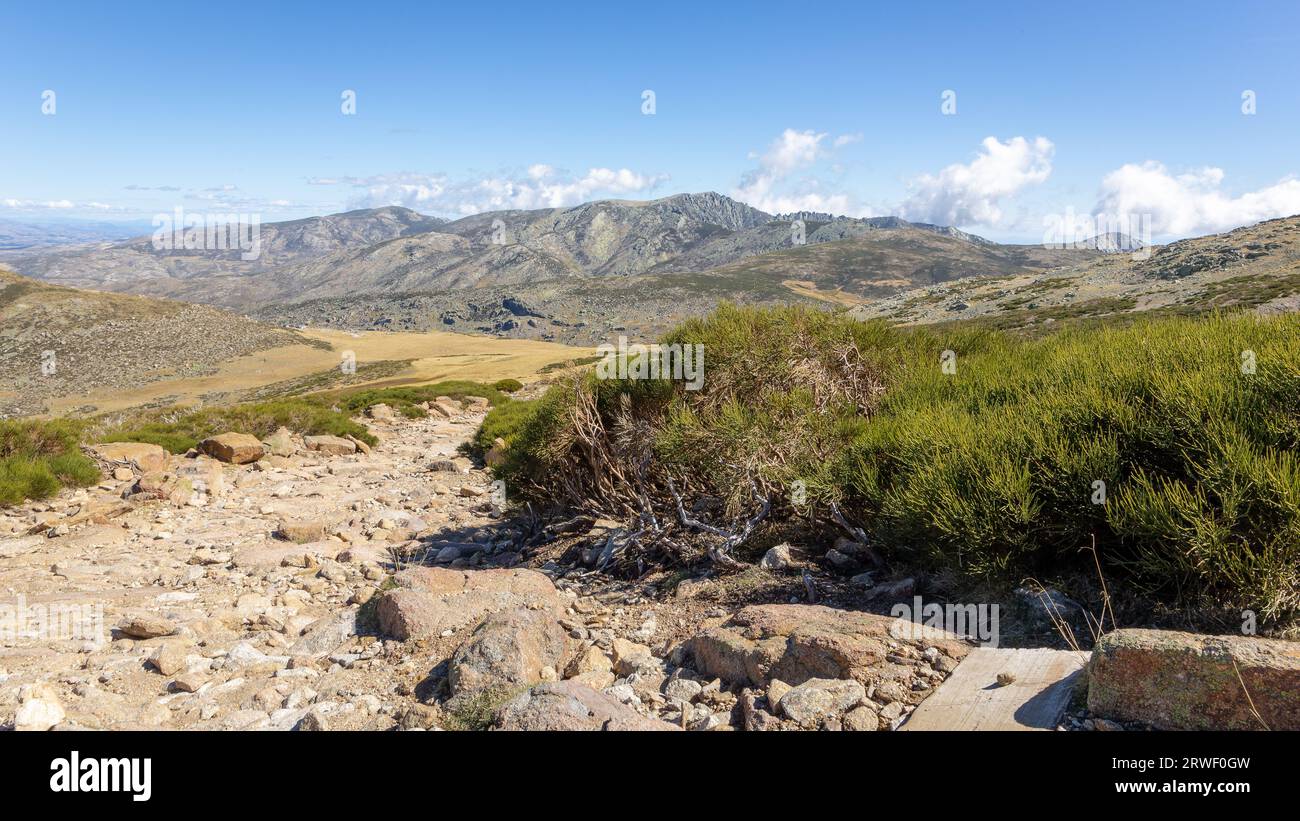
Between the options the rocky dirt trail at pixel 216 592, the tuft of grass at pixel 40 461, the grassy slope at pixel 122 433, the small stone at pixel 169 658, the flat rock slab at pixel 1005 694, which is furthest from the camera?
the grassy slope at pixel 122 433

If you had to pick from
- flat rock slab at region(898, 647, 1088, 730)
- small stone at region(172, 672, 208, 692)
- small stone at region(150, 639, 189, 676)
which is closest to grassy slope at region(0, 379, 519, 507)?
small stone at region(150, 639, 189, 676)

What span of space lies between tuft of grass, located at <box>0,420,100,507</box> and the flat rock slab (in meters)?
12.4

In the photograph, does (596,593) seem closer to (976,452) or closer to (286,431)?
(976,452)

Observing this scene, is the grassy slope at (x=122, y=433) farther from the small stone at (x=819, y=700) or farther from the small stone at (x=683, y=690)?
the small stone at (x=819, y=700)

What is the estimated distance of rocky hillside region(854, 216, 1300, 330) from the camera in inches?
1485

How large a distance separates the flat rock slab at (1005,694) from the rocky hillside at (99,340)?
67284 millimetres

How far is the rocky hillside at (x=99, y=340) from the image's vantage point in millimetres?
58219

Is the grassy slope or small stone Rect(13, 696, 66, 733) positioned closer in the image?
small stone Rect(13, 696, 66, 733)

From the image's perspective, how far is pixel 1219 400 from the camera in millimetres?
4137

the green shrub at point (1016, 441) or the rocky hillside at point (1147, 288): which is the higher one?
the rocky hillside at point (1147, 288)

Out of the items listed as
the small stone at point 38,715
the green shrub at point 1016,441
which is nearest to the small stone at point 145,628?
the small stone at point 38,715

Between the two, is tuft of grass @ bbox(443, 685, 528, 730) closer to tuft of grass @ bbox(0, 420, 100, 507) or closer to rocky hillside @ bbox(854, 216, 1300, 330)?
tuft of grass @ bbox(0, 420, 100, 507)
